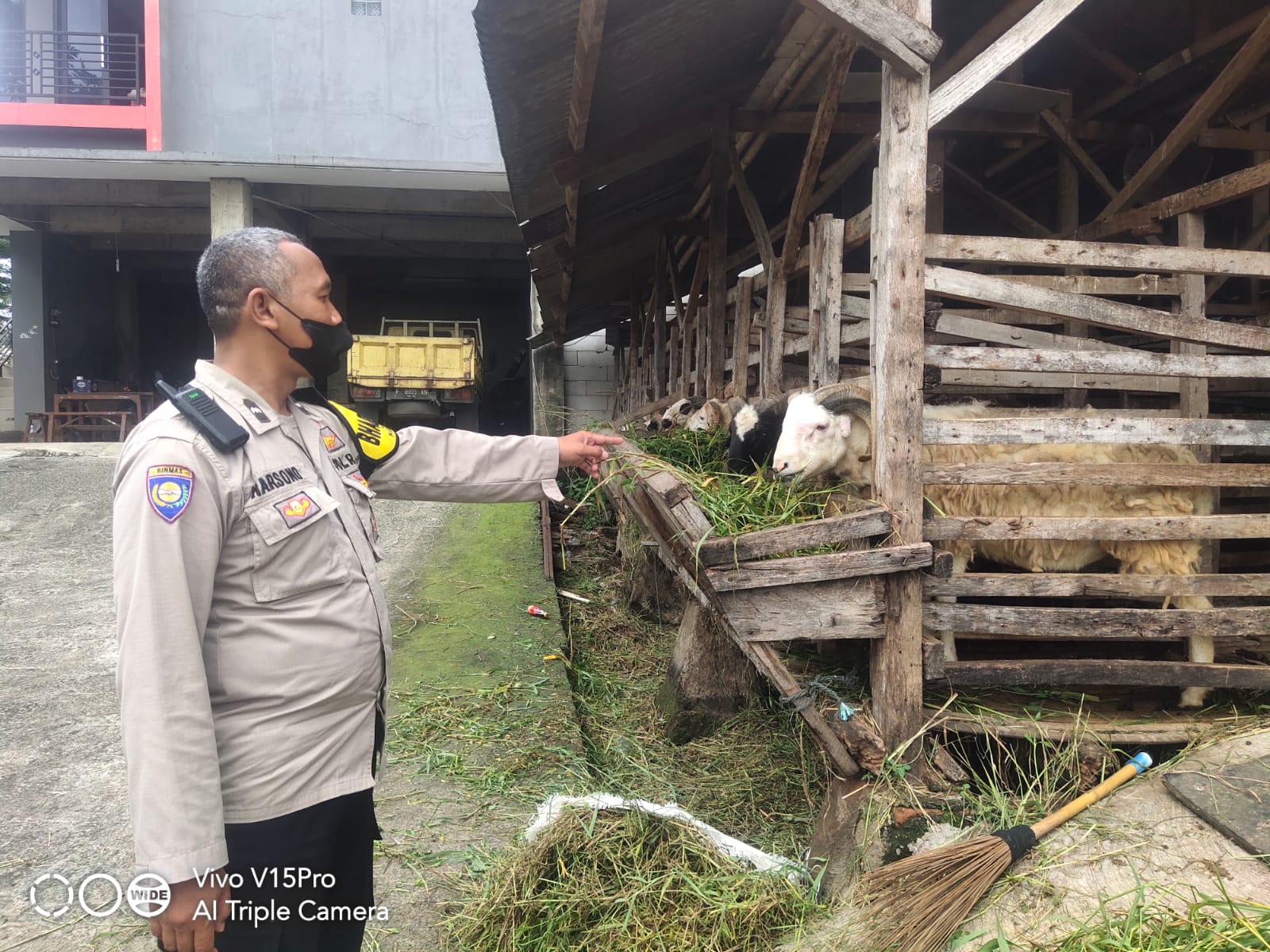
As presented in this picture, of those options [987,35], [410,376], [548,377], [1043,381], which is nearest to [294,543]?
[1043,381]

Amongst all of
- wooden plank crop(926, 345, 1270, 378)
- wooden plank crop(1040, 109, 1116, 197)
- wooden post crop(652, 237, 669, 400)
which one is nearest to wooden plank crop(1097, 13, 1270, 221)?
wooden plank crop(1040, 109, 1116, 197)

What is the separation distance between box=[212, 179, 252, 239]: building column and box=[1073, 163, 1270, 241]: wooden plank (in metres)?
13.3

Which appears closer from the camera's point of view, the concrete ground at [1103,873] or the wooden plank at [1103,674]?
the concrete ground at [1103,873]

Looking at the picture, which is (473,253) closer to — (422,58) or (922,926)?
(422,58)

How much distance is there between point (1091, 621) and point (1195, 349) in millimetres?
1847

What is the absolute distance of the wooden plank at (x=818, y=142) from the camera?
4.38 m

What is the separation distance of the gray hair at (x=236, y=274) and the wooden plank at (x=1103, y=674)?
123 inches

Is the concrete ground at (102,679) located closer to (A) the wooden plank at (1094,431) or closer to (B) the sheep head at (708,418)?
(B) the sheep head at (708,418)

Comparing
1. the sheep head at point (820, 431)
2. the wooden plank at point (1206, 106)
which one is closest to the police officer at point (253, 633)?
the sheep head at point (820, 431)

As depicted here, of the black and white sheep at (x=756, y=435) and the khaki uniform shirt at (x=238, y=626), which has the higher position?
the black and white sheep at (x=756, y=435)

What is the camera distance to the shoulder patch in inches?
64.7

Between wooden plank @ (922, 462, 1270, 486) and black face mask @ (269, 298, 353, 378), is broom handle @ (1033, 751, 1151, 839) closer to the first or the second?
wooden plank @ (922, 462, 1270, 486)

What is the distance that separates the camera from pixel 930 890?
2740mm

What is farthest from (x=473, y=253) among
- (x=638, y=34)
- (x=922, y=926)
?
(x=922, y=926)
